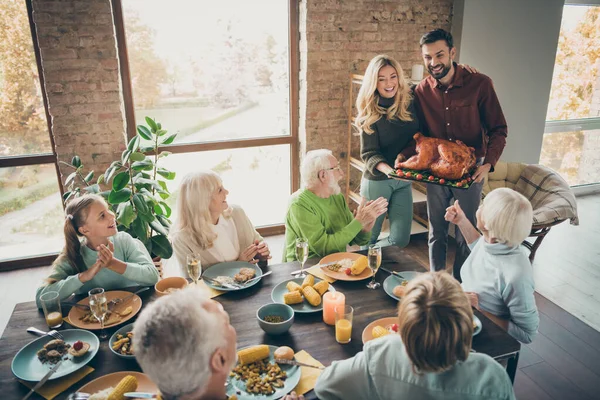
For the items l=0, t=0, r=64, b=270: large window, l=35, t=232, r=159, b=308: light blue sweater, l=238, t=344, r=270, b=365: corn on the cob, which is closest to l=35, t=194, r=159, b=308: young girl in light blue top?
l=35, t=232, r=159, b=308: light blue sweater

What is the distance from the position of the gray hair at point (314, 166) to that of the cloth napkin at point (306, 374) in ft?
3.81

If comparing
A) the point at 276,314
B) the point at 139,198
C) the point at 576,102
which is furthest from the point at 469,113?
the point at 576,102

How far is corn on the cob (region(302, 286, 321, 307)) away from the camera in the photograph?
187 cm

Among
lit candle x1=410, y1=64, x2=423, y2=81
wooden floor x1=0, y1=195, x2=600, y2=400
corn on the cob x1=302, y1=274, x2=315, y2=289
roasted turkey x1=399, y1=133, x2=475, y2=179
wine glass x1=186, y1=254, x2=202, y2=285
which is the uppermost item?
lit candle x1=410, y1=64, x2=423, y2=81

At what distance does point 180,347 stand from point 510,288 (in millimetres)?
1424

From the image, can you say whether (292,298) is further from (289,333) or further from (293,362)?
(293,362)

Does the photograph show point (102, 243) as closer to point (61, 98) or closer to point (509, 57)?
point (61, 98)

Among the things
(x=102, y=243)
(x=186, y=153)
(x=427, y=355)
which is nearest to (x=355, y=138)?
(x=186, y=153)

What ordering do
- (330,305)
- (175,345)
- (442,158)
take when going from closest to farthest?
(175,345)
(330,305)
(442,158)

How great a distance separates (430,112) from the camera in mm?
3082

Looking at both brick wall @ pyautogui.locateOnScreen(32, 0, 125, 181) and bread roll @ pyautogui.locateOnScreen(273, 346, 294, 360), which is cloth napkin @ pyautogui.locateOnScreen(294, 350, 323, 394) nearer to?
bread roll @ pyautogui.locateOnScreen(273, 346, 294, 360)

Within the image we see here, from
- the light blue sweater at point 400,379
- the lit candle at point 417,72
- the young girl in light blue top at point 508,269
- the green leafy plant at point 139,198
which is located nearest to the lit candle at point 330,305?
the light blue sweater at point 400,379

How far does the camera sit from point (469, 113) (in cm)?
296

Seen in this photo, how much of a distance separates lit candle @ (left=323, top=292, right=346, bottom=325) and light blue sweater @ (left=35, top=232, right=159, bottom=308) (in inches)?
32.4
